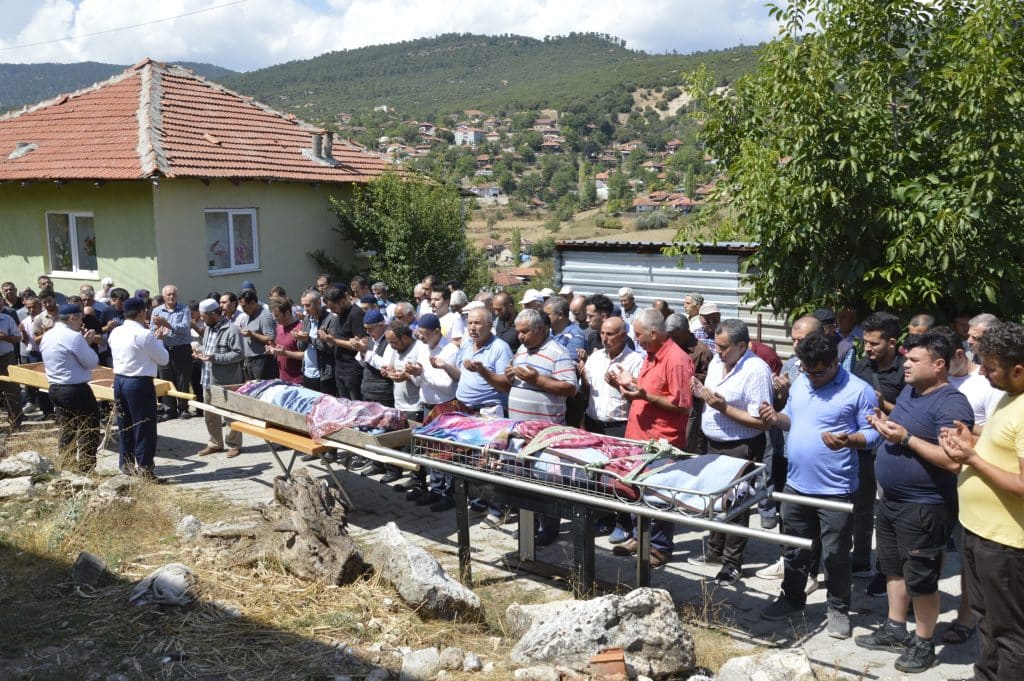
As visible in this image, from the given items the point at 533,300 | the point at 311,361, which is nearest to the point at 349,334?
the point at 311,361

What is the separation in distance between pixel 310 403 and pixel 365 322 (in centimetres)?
110

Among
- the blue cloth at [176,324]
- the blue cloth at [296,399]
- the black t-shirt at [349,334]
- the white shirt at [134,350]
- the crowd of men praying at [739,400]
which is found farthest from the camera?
the blue cloth at [176,324]

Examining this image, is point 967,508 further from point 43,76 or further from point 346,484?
point 43,76

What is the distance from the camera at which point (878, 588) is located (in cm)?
620

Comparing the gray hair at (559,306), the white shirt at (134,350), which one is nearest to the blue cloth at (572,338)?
the gray hair at (559,306)

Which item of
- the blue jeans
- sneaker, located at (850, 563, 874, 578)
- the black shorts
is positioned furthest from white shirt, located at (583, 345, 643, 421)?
the blue jeans

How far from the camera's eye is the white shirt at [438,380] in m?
7.95

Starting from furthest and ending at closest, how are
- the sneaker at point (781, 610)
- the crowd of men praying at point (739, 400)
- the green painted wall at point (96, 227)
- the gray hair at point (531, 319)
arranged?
the green painted wall at point (96, 227) → the gray hair at point (531, 319) → the sneaker at point (781, 610) → the crowd of men praying at point (739, 400)

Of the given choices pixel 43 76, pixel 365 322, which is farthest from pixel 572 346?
pixel 43 76

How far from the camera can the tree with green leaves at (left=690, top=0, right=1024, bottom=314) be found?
283 inches

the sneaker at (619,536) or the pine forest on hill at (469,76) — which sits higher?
the pine forest on hill at (469,76)

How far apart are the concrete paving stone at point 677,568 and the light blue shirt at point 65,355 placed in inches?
56.4

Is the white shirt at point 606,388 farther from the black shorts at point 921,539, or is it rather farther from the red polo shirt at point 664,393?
the black shorts at point 921,539

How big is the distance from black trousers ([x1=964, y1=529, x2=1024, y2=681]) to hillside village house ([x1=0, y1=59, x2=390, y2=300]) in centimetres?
1354
